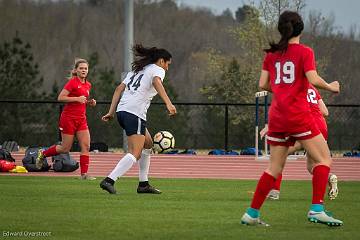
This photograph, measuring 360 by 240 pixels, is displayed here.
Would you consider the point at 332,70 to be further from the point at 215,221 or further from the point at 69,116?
the point at 215,221

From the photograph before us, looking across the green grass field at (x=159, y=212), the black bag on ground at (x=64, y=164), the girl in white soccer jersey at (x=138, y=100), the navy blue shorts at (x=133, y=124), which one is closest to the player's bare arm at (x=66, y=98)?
the green grass field at (x=159, y=212)

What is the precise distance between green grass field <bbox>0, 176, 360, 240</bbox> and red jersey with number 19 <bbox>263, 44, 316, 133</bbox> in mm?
966

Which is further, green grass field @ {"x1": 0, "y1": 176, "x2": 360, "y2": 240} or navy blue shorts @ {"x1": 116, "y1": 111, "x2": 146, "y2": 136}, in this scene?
navy blue shorts @ {"x1": 116, "y1": 111, "x2": 146, "y2": 136}

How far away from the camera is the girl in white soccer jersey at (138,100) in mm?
13312

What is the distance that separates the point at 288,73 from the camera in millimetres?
9562

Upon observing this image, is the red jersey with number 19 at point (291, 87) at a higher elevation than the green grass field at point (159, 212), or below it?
higher

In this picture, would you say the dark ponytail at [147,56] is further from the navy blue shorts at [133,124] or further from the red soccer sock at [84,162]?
the red soccer sock at [84,162]

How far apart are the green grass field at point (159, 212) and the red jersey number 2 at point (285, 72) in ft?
4.45

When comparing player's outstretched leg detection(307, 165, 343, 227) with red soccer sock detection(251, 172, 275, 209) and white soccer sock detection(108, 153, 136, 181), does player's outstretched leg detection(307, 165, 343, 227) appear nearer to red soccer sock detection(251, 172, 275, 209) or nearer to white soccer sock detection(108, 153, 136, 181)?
red soccer sock detection(251, 172, 275, 209)

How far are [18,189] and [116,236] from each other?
6.05 metres

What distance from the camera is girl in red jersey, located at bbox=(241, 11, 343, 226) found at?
9.55 metres

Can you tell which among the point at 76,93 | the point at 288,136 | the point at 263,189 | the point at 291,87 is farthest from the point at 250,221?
the point at 76,93

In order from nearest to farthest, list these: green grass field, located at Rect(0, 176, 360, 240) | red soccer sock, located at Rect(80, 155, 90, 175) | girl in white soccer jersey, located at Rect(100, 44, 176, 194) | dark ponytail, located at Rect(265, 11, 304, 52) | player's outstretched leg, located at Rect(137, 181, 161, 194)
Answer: green grass field, located at Rect(0, 176, 360, 240) < dark ponytail, located at Rect(265, 11, 304, 52) < girl in white soccer jersey, located at Rect(100, 44, 176, 194) < player's outstretched leg, located at Rect(137, 181, 161, 194) < red soccer sock, located at Rect(80, 155, 90, 175)

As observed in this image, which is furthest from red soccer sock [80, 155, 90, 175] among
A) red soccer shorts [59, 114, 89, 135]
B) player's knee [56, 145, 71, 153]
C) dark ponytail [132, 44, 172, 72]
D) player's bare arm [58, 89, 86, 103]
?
dark ponytail [132, 44, 172, 72]
